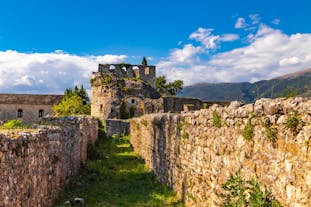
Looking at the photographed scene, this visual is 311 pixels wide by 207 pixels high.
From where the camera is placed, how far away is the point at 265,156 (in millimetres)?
5152

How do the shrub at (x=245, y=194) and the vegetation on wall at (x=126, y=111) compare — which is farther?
the vegetation on wall at (x=126, y=111)

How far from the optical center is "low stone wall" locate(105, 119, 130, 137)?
3087 centimetres

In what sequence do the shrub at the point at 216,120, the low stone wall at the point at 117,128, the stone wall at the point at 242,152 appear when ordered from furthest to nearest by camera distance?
the low stone wall at the point at 117,128, the shrub at the point at 216,120, the stone wall at the point at 242,152

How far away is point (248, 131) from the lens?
563 cm

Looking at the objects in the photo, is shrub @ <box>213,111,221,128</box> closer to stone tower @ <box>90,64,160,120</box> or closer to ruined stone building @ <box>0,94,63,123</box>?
stone tower @ <box>90,64,160,120</box>

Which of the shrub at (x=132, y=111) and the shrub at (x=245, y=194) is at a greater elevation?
the shrub at (x=132, y=111)

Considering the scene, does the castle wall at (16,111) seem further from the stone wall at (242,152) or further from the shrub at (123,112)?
the stone wall at (242,152)

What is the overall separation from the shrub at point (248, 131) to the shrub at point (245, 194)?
0.65 metres

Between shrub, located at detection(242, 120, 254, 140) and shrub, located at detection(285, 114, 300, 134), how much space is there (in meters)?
1.09

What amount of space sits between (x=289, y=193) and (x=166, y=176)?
726 centimetres

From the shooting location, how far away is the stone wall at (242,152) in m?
4.30

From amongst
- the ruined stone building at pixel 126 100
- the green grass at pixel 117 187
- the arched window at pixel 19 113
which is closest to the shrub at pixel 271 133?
the green grass at pixel 117 187

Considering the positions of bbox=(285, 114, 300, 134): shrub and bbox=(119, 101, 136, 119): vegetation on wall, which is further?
bbox=(119, 101, 136, 119): vegetation on wall

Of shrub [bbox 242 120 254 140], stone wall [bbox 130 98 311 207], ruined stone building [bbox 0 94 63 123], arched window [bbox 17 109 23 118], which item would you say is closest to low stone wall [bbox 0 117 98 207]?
stone wall [bbox 130 98 311 207]
